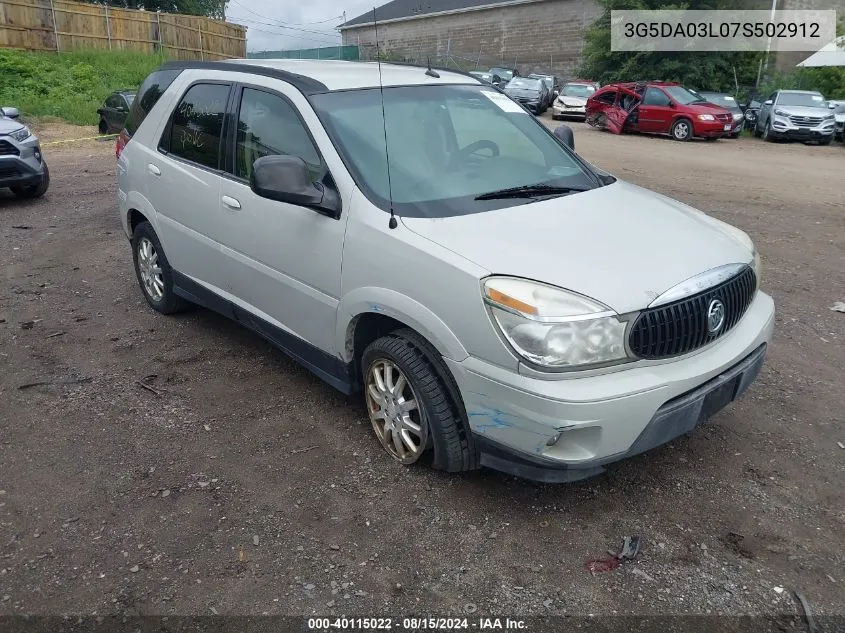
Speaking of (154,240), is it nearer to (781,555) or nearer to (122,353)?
(122,353)

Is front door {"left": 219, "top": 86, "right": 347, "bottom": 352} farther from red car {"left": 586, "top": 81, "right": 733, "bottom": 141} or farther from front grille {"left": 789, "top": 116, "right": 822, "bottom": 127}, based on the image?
front grille {"left": 789, "top": 116, "right": 822, "bottom": 127}

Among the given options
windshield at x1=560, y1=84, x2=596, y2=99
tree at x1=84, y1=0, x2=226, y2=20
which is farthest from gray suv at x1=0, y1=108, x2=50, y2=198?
Answer: tree at x1=84, y1=0, x2=226, y2=20

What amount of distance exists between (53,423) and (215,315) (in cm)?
186

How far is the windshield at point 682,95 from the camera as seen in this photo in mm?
20828

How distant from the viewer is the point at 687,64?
1174 inches

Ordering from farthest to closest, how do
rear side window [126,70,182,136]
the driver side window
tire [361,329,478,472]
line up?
rear side window [126,70,182,136] → the driver side window → tire [361,329,478,472]

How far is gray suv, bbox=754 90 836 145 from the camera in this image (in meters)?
19.9

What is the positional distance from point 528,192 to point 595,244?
681 mm

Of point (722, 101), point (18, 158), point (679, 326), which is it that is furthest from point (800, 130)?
point (679, 326)

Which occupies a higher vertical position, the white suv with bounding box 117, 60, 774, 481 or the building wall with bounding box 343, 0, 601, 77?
the building wall with bounding box 343, 0, 601, 77

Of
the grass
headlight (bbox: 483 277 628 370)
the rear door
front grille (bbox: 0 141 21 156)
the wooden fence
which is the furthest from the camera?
the wooden fence

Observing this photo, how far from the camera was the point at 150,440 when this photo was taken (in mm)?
3977

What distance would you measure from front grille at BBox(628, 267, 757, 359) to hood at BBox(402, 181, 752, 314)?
3.2 inches

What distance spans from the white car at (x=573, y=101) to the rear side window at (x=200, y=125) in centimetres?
2250
